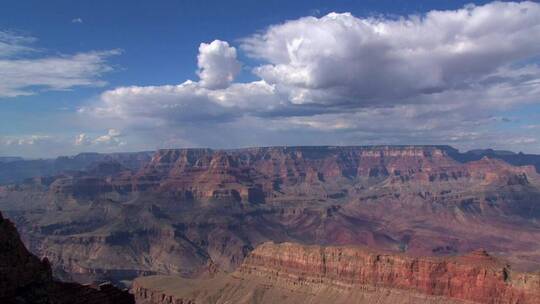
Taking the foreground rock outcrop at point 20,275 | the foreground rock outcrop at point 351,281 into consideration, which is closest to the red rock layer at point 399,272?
the foreground rock outcrop at point 351,281

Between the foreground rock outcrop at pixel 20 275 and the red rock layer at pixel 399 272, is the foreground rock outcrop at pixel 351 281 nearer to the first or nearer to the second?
the red rock layer at pixel 399 272

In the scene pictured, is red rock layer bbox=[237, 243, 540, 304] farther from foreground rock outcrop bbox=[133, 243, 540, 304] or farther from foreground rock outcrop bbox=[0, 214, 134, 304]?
foreground rock outcrop bbox=[0, 214, 134, 304]

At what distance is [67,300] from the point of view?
5431 cm

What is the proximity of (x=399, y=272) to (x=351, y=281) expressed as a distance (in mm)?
14569

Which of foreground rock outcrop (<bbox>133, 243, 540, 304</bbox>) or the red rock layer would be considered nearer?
the red rock layer

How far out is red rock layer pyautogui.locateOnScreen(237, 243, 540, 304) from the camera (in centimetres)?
13529

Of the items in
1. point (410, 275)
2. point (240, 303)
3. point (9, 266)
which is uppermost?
point (9, 266)

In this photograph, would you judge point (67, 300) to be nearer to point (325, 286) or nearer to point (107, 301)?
point (107, 301)

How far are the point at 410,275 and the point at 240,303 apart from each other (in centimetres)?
4965

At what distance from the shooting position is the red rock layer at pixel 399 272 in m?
135

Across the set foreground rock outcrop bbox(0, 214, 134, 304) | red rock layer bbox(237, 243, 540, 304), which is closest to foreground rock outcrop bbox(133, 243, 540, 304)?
red rock layer bbox(237, 243, 540, 304)

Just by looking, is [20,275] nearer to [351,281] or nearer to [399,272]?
[399,272]

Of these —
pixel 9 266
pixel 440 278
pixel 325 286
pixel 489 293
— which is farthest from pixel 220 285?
pixel 9 266

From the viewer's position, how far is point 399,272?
152 metres
